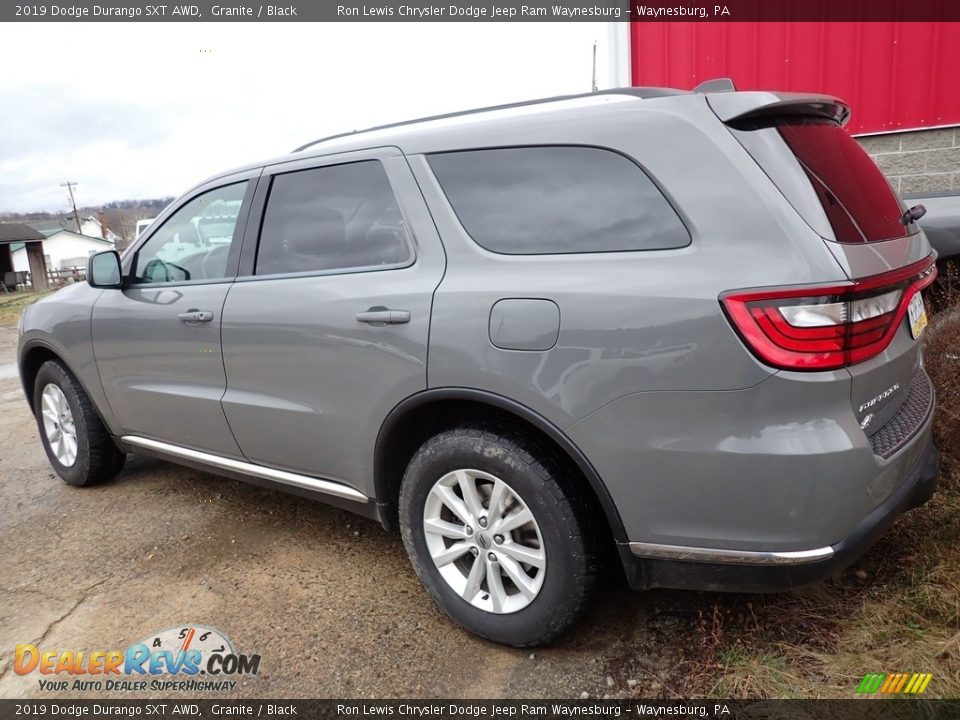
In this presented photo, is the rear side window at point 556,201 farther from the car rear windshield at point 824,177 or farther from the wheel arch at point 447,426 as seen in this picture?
the wheel arch at point 447,426

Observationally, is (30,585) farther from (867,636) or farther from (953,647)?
(953,647)

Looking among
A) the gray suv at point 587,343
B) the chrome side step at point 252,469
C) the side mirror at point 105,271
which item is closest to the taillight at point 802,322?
the gray suv at point 587,343

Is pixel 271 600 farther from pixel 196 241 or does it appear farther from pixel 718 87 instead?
pixel 718 87

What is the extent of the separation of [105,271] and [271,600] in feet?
6.56

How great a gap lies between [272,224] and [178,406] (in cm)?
109

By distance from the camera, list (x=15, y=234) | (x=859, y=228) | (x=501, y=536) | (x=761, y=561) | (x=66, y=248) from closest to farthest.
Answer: (x=761, y=561)
(x=859, y=228)
(x=501, y=536)
(x=15, y=234)
(x=66, y=248)

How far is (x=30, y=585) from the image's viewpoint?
10.8 feet

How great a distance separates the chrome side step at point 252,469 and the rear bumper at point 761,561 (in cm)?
120

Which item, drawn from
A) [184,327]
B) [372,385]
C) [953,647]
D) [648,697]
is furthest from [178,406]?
[953,647]

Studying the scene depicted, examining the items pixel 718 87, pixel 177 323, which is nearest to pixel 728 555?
pixel 718 87

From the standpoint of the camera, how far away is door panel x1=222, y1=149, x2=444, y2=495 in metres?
2.60

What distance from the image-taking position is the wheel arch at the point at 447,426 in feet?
7.25

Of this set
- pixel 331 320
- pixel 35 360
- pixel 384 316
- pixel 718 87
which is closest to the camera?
pixel 718 87

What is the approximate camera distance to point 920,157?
5844mm
